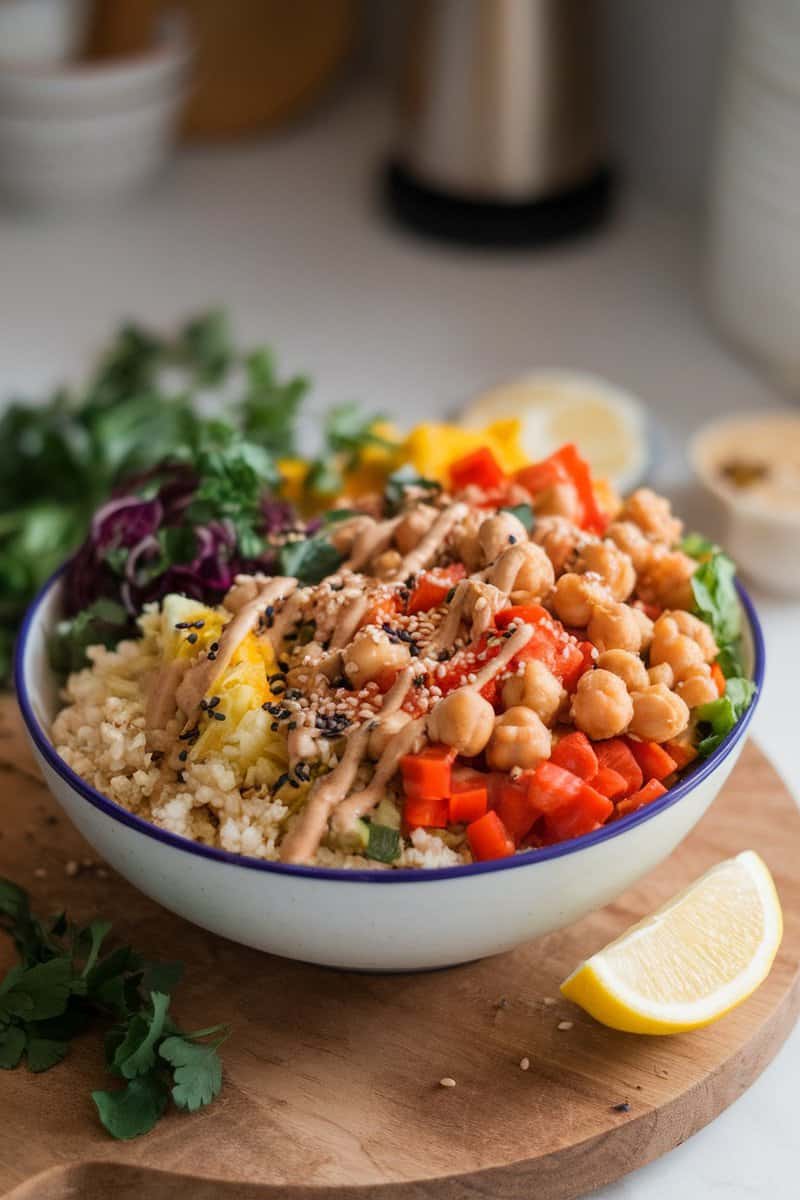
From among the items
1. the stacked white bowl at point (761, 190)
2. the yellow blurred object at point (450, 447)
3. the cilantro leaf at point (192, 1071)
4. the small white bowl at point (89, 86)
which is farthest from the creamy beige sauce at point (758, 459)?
the small white bowl at point (89, 86)

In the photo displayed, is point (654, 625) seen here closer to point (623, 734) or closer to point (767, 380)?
point (623, 734)

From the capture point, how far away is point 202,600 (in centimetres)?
171

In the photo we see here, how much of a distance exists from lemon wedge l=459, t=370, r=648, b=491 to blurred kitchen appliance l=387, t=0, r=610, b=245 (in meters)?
0.75

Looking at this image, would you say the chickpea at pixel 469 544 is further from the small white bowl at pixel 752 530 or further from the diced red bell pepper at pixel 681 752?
the small white bowl at pixel 752 530

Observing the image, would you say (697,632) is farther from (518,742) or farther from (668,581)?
(518,742)

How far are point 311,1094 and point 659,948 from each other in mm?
353

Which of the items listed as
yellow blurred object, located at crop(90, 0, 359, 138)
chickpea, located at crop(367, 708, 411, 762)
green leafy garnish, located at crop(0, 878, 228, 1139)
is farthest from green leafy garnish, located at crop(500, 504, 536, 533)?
yellow blurred object, located at crop(90, 0, 359, 138)

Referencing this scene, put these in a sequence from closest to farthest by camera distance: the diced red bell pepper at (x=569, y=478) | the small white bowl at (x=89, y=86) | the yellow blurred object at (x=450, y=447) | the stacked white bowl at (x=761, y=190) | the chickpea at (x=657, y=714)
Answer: the chickpea at (x=657, y=714) < the diced red bell pepper at (x=569, y=478) < the yellow blurred object at (x=450, y=447) < the stacked white bowl at (x=761, y=190) < the small white bowl at (x=89, y=86)

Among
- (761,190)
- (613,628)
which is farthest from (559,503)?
(761,190)

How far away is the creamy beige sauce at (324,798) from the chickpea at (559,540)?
29 centimetres

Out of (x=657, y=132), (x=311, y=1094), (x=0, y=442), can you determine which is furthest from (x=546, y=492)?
(x=657, y=132)

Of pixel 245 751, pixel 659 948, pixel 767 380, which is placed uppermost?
pixel 245 751

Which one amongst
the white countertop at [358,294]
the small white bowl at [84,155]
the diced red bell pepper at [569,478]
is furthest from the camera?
the small white bowl at [84,155]

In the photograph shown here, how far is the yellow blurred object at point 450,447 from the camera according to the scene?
76.5 inches
